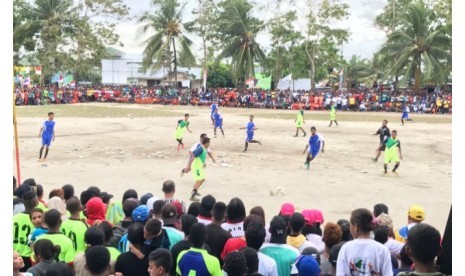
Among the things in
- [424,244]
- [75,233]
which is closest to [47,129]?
[75,233]

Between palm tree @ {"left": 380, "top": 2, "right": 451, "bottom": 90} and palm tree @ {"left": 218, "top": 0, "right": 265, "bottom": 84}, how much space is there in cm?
1224

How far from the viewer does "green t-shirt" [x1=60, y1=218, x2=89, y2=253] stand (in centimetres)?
484

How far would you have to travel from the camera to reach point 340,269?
12.0 ft

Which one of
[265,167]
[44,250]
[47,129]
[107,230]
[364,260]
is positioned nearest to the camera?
[364,260]

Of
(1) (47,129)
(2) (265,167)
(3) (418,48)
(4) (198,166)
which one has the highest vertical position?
(3) (418,48)

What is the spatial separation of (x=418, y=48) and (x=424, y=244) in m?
39.0

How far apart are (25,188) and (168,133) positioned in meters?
15.5

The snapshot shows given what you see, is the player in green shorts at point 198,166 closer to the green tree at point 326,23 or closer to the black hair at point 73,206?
the black hair at point 73,206

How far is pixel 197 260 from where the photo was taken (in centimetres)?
403

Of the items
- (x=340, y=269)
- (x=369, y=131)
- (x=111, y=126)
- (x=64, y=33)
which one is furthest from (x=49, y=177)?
(x=64, y=33)

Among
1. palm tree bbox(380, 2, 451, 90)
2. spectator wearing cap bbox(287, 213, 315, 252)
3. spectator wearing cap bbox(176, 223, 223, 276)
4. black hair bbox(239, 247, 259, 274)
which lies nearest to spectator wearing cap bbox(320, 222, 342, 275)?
spectator wearing cap bbox(287, 213, 315, 252)

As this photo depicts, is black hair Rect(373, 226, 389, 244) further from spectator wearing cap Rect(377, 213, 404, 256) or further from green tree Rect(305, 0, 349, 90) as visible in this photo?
green tree Rect(305, 0, 349, 90)

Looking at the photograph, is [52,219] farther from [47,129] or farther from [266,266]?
[47,129]

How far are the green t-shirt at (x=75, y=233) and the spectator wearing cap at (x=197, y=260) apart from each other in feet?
3.95
